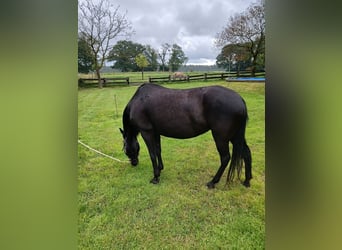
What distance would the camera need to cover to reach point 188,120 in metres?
1.07

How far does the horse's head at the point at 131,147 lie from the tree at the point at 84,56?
0.32m

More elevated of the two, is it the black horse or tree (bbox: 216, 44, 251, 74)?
tree (bbox: 216, 44, 251, 74)

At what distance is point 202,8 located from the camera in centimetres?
103

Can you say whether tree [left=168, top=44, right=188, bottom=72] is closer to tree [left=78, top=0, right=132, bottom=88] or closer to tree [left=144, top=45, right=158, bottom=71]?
tree [left=144, top=45, right=158, bottom=71]

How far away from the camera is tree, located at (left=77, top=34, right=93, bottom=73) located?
0.99 meters

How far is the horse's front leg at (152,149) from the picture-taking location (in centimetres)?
108

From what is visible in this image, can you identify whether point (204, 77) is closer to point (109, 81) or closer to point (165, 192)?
point (109, 81)

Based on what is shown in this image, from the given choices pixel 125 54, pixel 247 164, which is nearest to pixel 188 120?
pixel 247 164

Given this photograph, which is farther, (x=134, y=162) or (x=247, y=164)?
(x=134, y=162)

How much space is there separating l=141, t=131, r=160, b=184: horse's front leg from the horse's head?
5cm

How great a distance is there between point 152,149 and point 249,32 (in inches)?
26.4

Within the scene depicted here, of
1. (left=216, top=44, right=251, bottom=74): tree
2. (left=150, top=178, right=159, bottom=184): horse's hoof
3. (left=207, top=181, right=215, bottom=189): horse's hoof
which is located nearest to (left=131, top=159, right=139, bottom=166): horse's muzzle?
(left=150, top=178, right=159, bottom=184): horse's hoof
